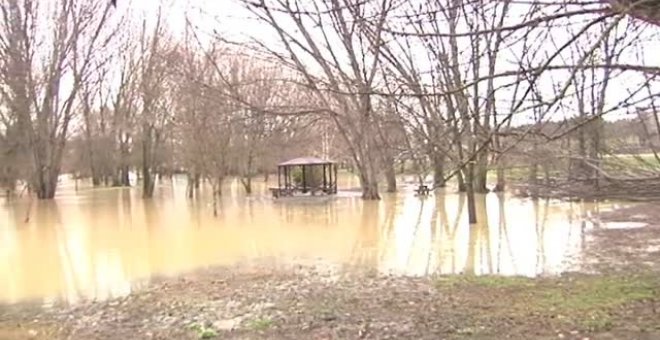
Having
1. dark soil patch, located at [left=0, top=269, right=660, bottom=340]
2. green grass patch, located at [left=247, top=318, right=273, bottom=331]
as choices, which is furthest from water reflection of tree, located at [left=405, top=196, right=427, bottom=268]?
green grass patch, located at [left=247, top=318, right=273, bottom=331]

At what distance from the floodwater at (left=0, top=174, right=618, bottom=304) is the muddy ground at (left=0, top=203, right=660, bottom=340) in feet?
3.33

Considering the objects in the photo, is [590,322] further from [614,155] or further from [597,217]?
[597,217]

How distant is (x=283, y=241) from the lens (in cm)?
1559

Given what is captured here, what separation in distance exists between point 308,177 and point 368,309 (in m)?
26.7

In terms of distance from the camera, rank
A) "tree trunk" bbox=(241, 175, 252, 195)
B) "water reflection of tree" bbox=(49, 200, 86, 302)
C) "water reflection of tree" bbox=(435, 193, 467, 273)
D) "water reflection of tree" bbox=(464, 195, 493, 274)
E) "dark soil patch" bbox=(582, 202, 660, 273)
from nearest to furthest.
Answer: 1. "dark soil patch" bbox=(582, 202, 660, 273)
2. "water reflection of tree" bbox=(49, 200, 86, 302)
3. "water reflection of tree" bbox=(464, 195, 493, 274)
4. "water reflection of tree" bbox=(435, 193, 467, 273)
5. "tree trunk" bbox=(241, 175, 252, 195)

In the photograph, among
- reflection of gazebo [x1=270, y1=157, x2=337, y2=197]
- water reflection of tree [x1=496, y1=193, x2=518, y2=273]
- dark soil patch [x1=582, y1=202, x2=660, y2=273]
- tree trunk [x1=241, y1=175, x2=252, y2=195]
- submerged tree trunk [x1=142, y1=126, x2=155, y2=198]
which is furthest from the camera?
tree trunk [x1=241, y1=175, x2=252, y2=195]

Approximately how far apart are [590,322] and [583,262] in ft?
16.2

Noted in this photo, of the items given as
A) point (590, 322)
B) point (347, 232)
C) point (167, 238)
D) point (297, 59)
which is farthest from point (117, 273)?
point (297, 59)

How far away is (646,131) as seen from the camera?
643cm

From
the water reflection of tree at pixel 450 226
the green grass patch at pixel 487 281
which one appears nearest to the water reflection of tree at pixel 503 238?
the water reflection of tree at pixel 450 226

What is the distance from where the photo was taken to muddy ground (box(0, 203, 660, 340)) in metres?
6.30

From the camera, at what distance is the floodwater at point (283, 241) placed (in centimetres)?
1129

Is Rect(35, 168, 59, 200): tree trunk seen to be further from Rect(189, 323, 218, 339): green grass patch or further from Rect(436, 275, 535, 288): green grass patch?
Rect(189, 323, 218, 339): green grass patch

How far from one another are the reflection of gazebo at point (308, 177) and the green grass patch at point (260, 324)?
79.9 ft
